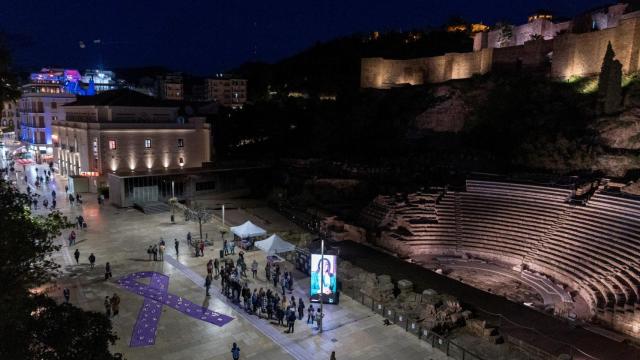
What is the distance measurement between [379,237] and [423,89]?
123 ft

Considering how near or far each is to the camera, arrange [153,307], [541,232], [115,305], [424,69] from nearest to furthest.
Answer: [115,305] < [153,307] < [541,232] < [424,69]

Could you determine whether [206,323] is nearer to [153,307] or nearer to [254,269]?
[153,307]

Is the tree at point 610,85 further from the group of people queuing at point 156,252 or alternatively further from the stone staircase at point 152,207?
the stone staircase at point 152,207

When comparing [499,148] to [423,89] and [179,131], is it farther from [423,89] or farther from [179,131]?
[179,131]

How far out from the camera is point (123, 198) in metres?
39.8

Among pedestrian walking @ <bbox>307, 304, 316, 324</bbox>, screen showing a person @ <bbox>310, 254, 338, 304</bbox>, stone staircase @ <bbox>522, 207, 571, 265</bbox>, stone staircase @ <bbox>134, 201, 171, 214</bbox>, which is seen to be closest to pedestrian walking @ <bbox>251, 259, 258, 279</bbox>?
screen showing a person @ <bbox>310, 254, 338, 304</bbox>

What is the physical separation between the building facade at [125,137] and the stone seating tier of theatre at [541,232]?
2434cm

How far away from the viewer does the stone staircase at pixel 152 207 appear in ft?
125

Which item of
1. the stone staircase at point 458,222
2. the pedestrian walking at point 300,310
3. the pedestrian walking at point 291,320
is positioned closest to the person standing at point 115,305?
the pedestrian walking at point 291,320

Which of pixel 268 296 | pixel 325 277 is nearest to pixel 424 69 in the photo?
pixel 325 277

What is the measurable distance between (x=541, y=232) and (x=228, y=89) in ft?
373

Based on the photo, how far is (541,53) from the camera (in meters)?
56.3

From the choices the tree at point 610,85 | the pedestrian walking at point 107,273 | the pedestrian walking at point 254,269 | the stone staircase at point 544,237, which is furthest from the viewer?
the tree at point 610,85

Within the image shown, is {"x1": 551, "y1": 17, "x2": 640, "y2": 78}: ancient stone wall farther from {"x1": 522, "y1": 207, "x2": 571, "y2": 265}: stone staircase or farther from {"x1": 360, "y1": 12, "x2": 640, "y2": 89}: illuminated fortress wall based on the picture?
{"x1": 522, "y1": 207, "x2": 571, "y2": 265}: stone staircase
